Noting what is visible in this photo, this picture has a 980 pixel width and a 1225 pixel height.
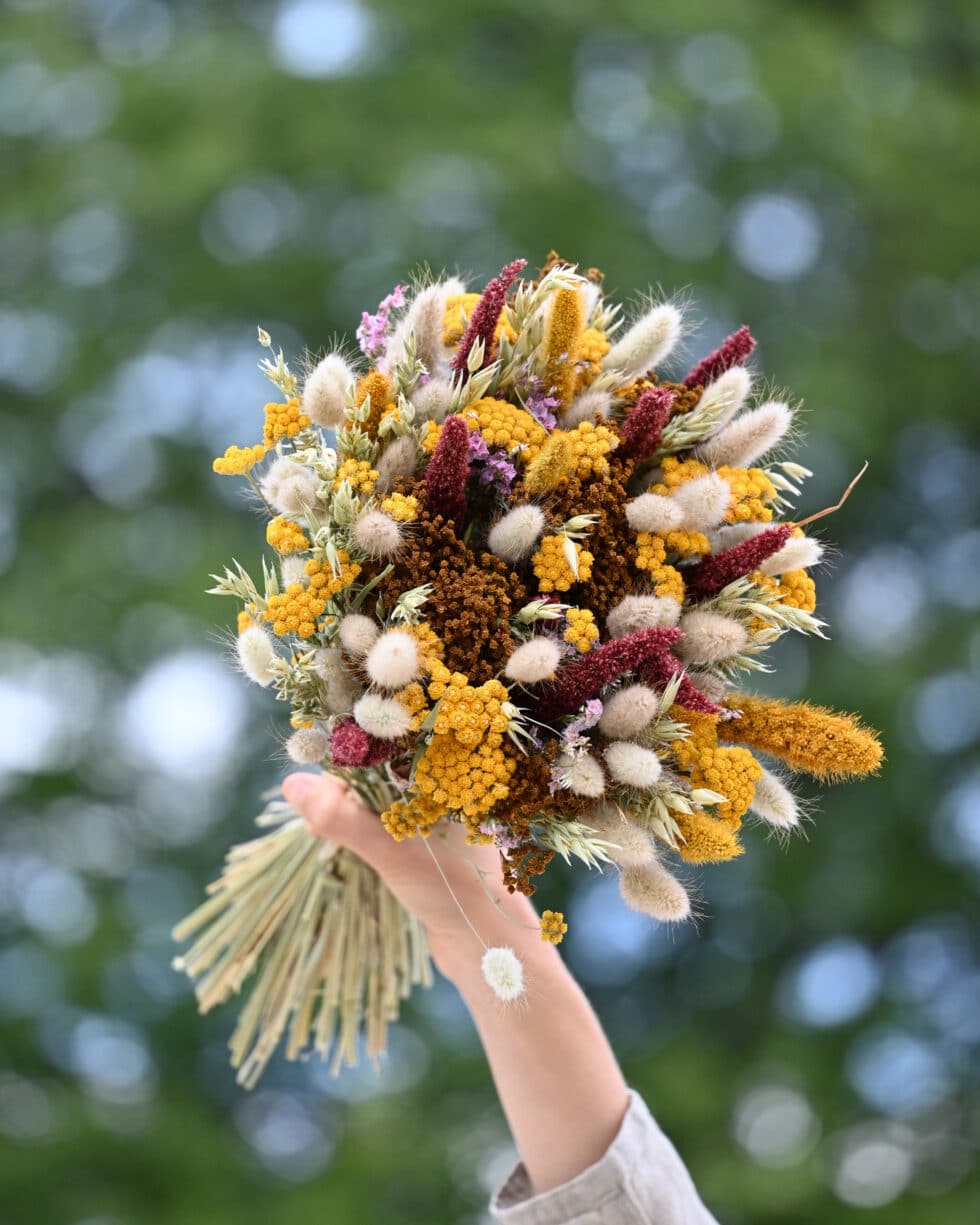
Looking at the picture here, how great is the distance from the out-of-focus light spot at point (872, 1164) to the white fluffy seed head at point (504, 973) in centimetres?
307

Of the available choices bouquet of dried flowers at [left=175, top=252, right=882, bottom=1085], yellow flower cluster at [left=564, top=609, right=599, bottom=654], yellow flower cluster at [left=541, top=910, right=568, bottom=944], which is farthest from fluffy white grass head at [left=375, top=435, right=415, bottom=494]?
yellow flower cluster at [left=541, top=910, right=568, bottom=944]

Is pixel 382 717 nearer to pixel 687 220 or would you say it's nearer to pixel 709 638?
pixel 709 638

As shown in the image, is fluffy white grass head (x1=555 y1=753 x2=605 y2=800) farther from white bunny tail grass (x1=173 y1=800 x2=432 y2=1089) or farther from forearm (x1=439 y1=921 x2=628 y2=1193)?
white bunny tail grass (x1=173 y1=800 x2=432 y2=1089)

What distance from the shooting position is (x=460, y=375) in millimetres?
1176

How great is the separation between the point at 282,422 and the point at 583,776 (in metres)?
0.45

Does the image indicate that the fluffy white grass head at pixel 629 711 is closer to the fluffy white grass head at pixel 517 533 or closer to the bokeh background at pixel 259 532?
the fluffy white grass head at pixel 517 533

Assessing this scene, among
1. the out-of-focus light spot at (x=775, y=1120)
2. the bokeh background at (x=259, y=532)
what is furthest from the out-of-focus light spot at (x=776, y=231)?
the out-of-focus light spot at (x=775, y=1120)

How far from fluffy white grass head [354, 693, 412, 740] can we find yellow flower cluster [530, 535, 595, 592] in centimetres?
18

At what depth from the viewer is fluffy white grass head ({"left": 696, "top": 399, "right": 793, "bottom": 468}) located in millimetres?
1219

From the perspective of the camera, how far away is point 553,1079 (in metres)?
1.21

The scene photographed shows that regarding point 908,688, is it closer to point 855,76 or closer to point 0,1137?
point 855,76

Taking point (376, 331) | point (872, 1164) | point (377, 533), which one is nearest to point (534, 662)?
point (377, 533)

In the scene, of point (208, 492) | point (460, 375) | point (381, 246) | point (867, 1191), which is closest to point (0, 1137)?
point (208, 492)

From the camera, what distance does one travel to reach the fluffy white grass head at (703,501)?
115 cm
